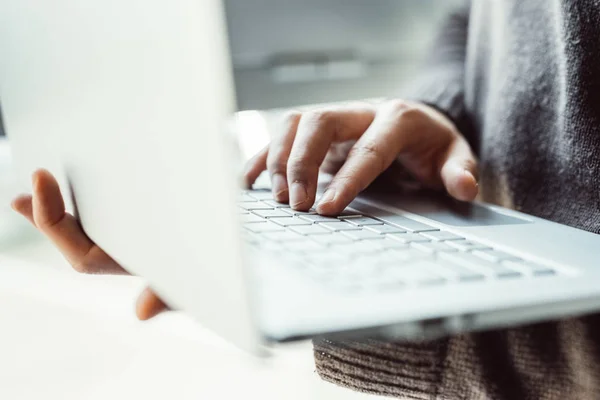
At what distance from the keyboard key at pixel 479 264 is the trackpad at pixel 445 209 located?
0.32 feet

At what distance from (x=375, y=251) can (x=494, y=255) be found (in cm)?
6

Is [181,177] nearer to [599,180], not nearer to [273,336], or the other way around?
[273,336]

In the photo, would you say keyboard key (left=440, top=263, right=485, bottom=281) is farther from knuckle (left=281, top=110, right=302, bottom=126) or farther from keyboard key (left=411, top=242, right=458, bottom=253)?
knuckle (left=281, top=110, right=302, bottom=126)

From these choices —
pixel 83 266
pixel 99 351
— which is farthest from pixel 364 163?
pixel 99 351

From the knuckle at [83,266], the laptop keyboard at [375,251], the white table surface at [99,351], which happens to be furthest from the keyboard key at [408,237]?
the white table surface at [99,351]

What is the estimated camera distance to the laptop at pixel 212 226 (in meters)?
0.17

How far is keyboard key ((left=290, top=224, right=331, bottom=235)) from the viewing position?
0.32 meters

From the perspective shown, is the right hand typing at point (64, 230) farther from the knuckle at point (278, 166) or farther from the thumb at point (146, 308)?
the knuckle at point (278, 166)

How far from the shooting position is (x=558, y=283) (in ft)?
0.84

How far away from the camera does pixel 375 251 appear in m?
0.29

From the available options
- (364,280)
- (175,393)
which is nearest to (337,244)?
(364,280)

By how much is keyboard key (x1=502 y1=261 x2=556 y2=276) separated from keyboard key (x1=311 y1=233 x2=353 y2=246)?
0.26ft

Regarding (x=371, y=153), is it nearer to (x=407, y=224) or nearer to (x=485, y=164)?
(x=407, y=224)

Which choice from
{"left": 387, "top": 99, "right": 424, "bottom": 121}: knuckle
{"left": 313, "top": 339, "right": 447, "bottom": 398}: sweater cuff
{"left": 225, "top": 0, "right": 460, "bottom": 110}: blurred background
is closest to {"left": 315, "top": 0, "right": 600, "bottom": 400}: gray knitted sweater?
{"left": 313, "top": 339, "right": 447, "bottom": 398}: sweater cuff
